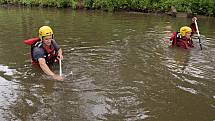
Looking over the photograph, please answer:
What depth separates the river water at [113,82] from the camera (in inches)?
291

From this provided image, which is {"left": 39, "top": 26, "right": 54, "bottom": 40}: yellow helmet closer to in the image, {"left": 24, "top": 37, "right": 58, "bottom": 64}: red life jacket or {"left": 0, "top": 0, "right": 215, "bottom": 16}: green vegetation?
Answer: {"left": 24, "top": 37, "right": 58, "bottom": 64}: red life jacket

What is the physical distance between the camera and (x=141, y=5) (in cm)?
2788

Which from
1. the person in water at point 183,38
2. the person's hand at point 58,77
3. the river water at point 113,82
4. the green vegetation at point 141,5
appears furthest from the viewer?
the green vegetation at point 141,5

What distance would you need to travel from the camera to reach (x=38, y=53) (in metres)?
9.84

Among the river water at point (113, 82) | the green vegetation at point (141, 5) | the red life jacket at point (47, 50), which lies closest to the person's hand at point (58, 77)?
the river water at point (113, 82)

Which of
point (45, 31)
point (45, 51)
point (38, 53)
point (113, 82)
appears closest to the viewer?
point (113, 82)

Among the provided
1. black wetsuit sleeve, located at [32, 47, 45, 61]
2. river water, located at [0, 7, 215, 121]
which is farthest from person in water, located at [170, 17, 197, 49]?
black wetsuit sleeve, located at [32, 47, 45, 61]

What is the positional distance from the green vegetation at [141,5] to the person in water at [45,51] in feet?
→ 53.8

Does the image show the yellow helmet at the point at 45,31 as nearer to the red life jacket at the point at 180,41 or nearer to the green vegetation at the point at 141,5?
the red life jacket at the point at 180,41

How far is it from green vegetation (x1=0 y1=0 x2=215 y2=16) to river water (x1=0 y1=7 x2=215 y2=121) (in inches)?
371

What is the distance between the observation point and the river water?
24.3 feet

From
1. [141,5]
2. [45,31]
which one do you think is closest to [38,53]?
[45,31]

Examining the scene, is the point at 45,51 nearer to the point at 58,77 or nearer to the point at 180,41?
the point at 58,77

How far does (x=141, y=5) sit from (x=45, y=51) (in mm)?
18612
